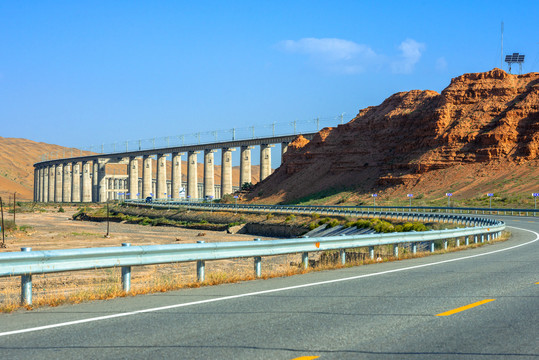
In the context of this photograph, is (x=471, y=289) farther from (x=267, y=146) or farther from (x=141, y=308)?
(x=267, y=146)

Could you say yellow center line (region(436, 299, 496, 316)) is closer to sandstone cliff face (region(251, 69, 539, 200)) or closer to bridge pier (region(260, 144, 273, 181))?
sandstone cliff face (region(251, 69, 539, 200))

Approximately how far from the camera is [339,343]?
6.46m

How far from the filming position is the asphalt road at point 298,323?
616 centimetres

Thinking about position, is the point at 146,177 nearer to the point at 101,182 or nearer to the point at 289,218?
the point at 101,182

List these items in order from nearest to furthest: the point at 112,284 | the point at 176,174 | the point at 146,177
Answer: the point at 112,284 → the point at 176,174 → the point at 146,177

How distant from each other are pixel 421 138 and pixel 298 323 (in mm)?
87028

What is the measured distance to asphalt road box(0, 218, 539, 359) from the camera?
6.16 m

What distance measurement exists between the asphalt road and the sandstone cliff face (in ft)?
247

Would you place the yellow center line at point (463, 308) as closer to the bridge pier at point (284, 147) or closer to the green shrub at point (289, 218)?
the green shrub at point (289, 218)

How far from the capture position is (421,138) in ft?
299

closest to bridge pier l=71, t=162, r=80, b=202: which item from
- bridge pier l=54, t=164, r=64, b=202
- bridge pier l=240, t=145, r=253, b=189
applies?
bridge pier l=54, t=164, r=64, b=202

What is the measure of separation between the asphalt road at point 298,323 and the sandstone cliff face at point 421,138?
75.3 meters

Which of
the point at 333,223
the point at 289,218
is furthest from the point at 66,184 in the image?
the point at 333,223

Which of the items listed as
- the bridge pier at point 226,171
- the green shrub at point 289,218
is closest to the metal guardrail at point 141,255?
the green shrub at point 289,218
